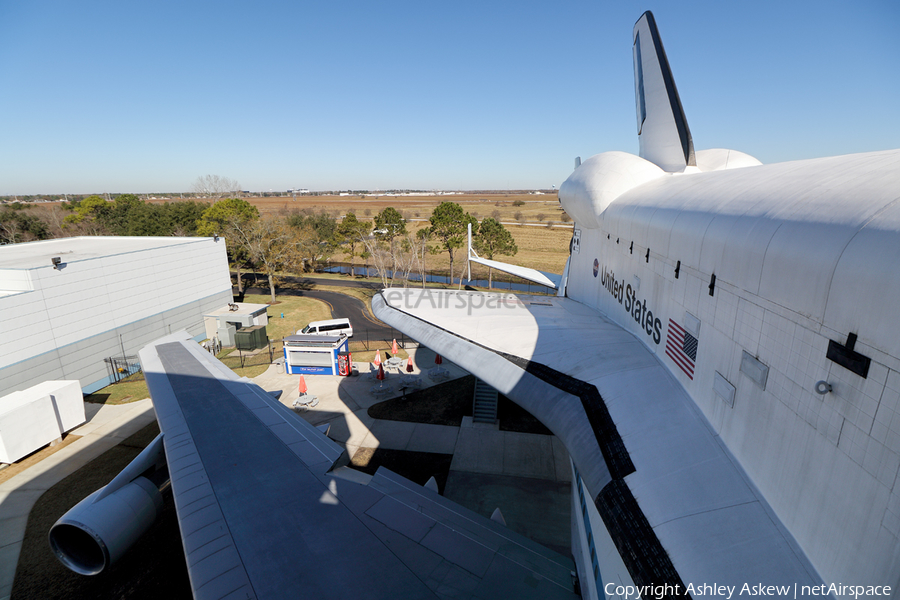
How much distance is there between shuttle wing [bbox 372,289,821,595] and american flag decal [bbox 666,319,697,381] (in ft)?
1.34

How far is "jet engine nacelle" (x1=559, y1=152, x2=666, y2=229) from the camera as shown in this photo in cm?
1180

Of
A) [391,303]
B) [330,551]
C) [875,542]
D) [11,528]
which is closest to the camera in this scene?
[875,542]

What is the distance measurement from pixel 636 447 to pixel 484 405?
392 inches

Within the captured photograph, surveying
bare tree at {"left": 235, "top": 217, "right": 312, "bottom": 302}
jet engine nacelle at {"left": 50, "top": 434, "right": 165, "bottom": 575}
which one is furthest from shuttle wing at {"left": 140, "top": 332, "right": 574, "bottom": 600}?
bare tree at {"left": 235, "top": 217, "right": 312, "bottom": 302}

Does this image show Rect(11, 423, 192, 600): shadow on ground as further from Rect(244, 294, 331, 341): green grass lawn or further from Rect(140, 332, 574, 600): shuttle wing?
Rect(244, 294, 331, 341): green grass lawn

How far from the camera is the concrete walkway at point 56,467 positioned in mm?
9617

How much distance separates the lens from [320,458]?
773cm

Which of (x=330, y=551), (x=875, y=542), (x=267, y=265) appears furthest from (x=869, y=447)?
(x=267, y=265)

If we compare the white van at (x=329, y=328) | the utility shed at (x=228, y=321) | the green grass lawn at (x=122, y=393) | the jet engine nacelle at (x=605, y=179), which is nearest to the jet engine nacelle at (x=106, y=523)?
the green grass lawn at (x=122, y=393)

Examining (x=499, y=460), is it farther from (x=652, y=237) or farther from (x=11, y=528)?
(x=11, y=528)

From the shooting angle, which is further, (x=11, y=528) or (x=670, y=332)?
(x=11, y=528)

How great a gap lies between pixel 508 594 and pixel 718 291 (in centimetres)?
495

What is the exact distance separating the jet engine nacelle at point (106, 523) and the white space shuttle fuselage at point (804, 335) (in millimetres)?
9147

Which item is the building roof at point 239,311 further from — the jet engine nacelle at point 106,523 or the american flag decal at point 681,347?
the american flag decal at point 681,347
